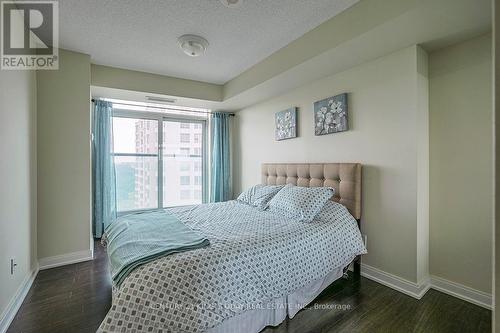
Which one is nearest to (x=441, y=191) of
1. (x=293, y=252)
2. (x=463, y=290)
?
(x=463, y=290)

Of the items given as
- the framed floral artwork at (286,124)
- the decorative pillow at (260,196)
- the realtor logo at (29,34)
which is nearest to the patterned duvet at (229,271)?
the decorative pillow at (260,196)

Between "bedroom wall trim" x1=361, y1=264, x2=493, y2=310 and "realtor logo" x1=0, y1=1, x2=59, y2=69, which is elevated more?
"realtor logo" x1=0, y1=1, x2=59, y2=69

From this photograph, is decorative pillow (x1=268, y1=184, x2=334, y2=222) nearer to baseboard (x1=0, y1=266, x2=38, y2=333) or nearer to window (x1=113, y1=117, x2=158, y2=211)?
baseboard (x1=0, y1=266, x2=38, y2=333)

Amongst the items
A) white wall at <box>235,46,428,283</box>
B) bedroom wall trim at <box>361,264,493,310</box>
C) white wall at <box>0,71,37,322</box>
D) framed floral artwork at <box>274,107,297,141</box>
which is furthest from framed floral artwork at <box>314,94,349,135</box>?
white wall at <box>0,71,37,322</box>

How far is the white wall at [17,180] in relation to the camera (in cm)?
166

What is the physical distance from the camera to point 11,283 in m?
1.79

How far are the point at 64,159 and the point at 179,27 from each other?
1.95 meters

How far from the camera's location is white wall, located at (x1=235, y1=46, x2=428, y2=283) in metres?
2.06

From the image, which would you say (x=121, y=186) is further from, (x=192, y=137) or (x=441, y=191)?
(x=441, y=191)

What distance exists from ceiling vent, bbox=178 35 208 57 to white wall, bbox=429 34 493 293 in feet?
7.28

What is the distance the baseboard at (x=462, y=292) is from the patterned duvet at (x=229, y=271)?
2.26 ft

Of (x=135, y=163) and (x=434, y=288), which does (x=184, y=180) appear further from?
(x=434, y=288)

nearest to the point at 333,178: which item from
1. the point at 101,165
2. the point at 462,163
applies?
the point at 462,163

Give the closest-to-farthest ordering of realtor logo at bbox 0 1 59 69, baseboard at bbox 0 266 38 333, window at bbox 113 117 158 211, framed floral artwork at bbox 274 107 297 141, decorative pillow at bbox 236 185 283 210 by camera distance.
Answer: baseboard at bbox 0 266 38 333
realtor logo at bbox 0 1 59 69
decorative pillow at bbox 236 185 283 210
framed floral artwork at bbox 274 107 297 141
window at bbox 113 117 158 211
